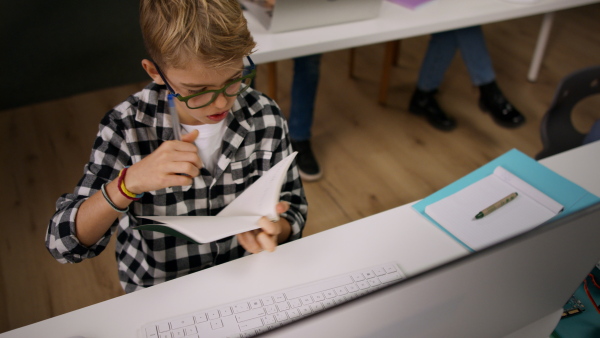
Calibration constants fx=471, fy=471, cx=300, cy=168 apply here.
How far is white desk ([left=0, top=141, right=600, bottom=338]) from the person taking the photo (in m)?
0.81

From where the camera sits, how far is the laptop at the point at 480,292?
437 mm

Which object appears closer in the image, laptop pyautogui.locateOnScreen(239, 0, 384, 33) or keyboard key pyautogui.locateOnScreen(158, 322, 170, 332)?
keyboard key pyautogui.locateOnScreen(158, 322, 170, 332)

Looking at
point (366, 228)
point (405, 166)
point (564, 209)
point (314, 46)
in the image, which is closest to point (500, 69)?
point (405, 166)

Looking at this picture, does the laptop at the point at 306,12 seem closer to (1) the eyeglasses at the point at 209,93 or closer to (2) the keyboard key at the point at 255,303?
(1) the eyeglasses at the point at 209,93

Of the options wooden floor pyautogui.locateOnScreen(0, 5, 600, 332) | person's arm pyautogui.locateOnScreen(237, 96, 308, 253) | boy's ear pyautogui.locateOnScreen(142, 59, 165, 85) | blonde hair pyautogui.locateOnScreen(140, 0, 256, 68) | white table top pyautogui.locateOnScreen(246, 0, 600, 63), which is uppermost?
blonde hair pyautogui.locateOnScreen(140, 0, 256, 68)

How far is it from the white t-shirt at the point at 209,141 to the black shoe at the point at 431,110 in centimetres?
182

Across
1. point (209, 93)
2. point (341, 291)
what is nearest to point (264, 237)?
point (341, 291)

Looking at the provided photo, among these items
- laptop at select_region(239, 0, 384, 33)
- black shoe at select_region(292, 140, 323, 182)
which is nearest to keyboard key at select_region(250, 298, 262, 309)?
laptop at select_region(239, 0, 384, 33)

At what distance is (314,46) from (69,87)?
5.69 feet

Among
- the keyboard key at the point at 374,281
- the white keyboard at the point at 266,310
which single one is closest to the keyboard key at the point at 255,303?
the white keyboard at the point at 266,310

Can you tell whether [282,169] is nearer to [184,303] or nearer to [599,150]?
[184,303]

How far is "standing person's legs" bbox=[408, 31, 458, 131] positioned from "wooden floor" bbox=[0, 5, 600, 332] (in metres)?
0.06

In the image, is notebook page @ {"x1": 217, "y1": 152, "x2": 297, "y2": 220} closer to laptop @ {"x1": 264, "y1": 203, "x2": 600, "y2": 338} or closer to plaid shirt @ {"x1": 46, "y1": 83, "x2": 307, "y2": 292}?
plaid shirt @ {"x1": 46, "y1": 83, "x2": 307, "y2": 292}

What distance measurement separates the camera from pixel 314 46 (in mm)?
1649
